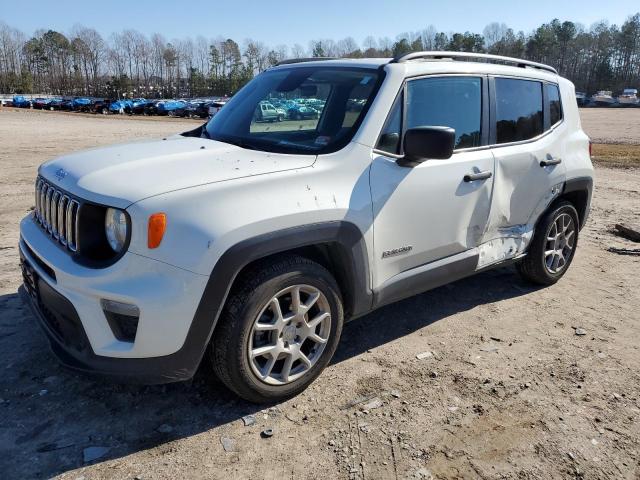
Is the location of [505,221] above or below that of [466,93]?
below

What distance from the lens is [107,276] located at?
99.9 inches

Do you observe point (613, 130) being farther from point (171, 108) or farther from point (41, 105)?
point (41, 105)

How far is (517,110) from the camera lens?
14.4 feet

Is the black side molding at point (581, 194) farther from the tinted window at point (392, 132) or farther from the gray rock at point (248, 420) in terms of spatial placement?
the gray rock at point (248, 420)

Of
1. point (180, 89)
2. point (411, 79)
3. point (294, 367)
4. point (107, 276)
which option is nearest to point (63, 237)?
point (107, 276)

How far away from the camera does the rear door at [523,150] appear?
4.14m

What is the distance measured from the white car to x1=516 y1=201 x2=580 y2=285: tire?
311 mm

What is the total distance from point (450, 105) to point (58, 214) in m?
2.66

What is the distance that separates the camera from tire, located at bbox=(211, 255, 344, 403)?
2779 millimetres

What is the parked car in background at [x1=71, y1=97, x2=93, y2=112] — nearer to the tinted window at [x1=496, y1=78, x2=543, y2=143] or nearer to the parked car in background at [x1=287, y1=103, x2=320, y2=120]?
the parked car in background at [x1=287, y1=103, x2=320, y2=120]

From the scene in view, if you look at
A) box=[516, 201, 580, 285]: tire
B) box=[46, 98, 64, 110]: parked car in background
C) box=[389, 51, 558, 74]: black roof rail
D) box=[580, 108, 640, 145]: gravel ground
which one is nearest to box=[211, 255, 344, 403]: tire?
box=[389, 51, 558, 74]: black roof rail

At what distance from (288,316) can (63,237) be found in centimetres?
131

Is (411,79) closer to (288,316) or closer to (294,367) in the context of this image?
(288,316)

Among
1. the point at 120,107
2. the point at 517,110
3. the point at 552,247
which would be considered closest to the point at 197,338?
the point at 517,110
